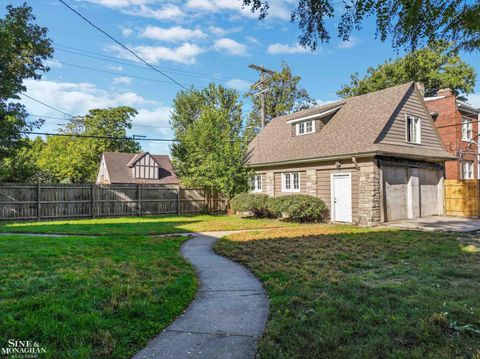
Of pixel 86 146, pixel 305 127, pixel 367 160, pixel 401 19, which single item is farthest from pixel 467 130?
pixel 86 146

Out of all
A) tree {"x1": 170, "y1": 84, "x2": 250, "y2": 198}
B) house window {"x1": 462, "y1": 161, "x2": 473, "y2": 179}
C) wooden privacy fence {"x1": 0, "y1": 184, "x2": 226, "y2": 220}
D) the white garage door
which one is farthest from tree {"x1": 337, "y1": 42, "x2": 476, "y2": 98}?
wooden privacy fence {"x1": 0, "y1": 184, "x2": 226, "y2": 220}

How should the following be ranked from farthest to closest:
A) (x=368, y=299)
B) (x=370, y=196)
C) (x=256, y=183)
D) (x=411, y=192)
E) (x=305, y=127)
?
1. (x=256, y=183)
2. (x=305, y=127)
3. (x=411, y=192)
4. (x=370, y=196)
5. (x=368, y=299)

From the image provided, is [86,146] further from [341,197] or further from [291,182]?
[341,197]

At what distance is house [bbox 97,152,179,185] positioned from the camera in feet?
120

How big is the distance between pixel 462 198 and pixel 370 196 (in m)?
7.54

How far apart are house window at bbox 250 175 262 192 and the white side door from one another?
6029 millimetres

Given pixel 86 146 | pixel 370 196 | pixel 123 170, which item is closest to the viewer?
pixel 370 196

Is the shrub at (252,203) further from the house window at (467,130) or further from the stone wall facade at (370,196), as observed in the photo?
the house window at (467,130)

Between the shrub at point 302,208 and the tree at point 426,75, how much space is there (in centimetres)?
2141

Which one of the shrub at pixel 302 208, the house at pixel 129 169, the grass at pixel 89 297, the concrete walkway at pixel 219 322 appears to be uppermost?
the house at pixel 129 169

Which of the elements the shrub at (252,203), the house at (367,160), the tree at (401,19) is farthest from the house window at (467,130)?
the tree at (401,19)

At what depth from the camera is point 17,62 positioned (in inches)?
687

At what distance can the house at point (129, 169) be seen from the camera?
1439 inches

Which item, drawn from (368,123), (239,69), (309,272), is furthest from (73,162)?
(309,272)
